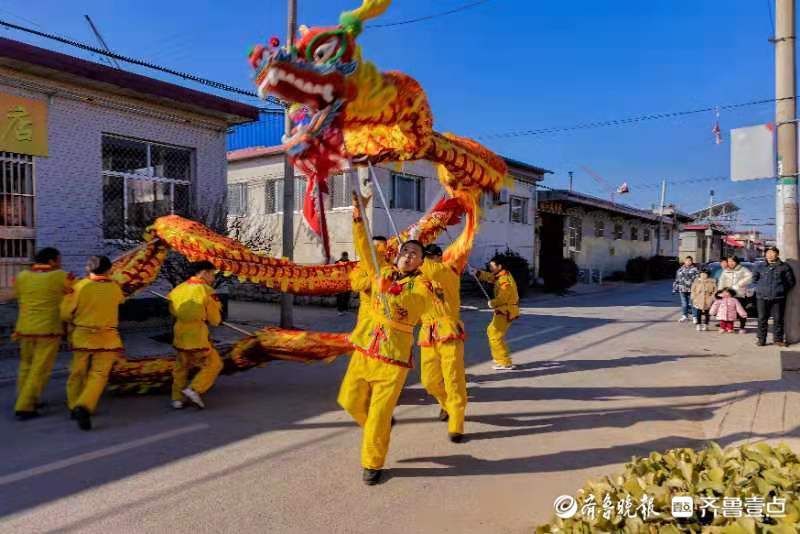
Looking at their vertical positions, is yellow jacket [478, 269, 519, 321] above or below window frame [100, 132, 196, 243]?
below

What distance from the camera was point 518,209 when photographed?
2370cm

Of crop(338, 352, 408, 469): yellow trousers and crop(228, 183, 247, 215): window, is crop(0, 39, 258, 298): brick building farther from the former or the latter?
crop(228, 183, 247, 215): window

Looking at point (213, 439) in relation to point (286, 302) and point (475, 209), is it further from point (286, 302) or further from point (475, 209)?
point (286, 302)

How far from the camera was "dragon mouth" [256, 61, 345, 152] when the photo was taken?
140 inches

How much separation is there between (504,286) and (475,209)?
1.94m

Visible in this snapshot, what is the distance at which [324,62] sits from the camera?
12.1 ft

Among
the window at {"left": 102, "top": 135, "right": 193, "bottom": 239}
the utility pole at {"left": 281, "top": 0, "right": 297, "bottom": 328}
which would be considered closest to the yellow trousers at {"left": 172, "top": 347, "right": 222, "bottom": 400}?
the window at {"left": 102, "top": 135, "right": 193, "bottom": 239}

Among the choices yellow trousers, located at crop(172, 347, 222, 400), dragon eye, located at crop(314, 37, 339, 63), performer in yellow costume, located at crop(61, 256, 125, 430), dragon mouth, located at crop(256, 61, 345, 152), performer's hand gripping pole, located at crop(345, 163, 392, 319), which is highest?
dragon eye, located at crop(314, 37, 339, 63)

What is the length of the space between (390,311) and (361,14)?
6.57 ft

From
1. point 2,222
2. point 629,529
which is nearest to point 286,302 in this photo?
point 2,222

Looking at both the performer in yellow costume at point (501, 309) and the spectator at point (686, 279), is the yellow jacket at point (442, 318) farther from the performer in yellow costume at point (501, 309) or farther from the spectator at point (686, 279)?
the spectator at point (686, 279)

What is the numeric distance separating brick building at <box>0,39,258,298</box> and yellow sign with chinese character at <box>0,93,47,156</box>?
0.02 metres

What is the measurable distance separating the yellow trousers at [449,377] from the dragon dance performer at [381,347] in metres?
0.96

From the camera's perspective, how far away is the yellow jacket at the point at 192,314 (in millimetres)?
5816
